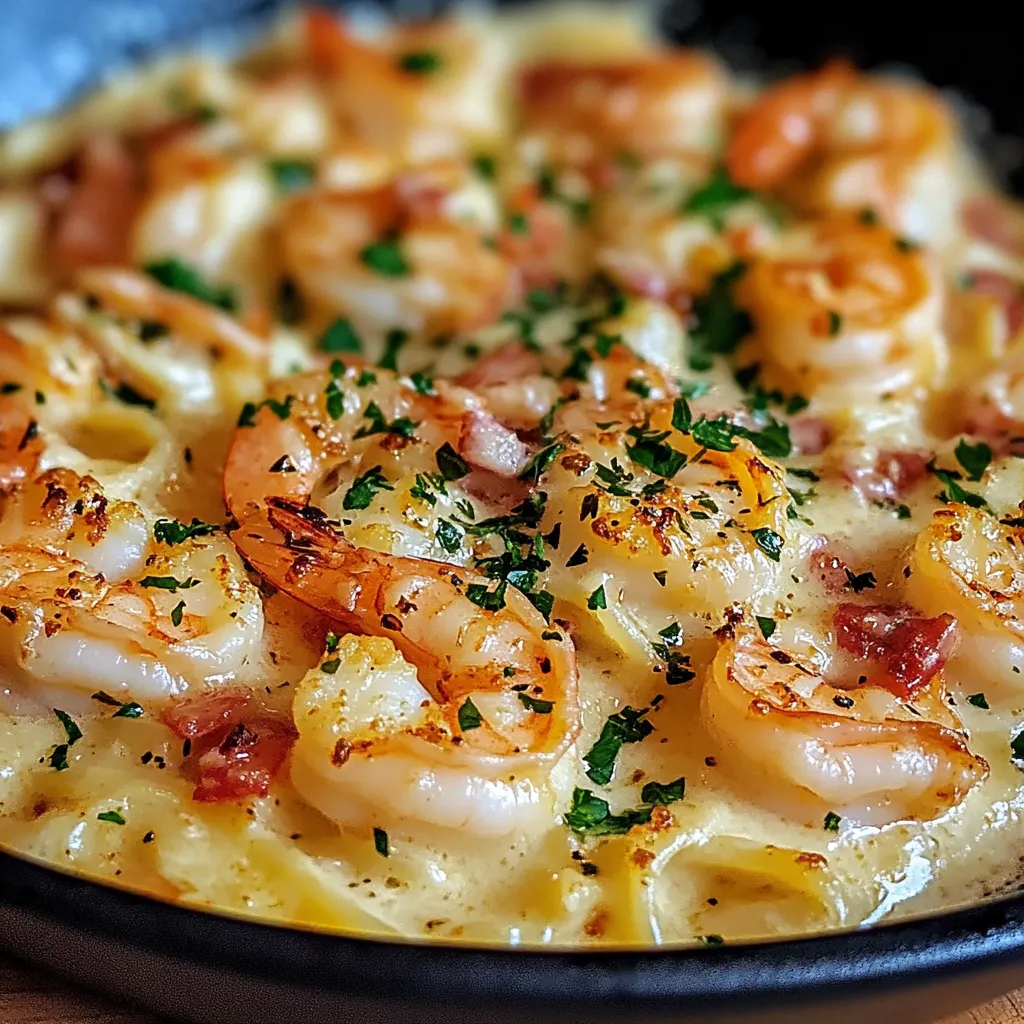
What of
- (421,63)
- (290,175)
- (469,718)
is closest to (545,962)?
(469,718)

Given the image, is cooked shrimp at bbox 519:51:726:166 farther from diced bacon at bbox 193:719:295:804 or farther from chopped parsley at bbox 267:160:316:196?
diced bacon at bbox 193:719:295:804

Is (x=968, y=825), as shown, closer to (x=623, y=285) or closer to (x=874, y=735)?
(x=874, y=735)

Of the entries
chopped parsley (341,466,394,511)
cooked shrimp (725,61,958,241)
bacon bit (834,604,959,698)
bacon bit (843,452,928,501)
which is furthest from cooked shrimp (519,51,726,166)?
bacon bit (834,604,959,698)

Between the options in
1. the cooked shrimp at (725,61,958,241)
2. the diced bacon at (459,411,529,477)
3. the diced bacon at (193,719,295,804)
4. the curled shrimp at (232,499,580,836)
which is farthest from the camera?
the cooked shrimp at (725,61,958,241)

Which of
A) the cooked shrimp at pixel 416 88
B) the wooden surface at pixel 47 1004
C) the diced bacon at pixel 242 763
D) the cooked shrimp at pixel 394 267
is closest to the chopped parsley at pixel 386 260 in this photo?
the cooked shrimp at pixel 394 267

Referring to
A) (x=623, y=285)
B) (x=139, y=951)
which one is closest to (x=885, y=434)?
(x=623, y=285)

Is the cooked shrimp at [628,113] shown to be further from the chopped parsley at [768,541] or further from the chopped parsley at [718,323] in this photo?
the chopped parsley at [768,541]
